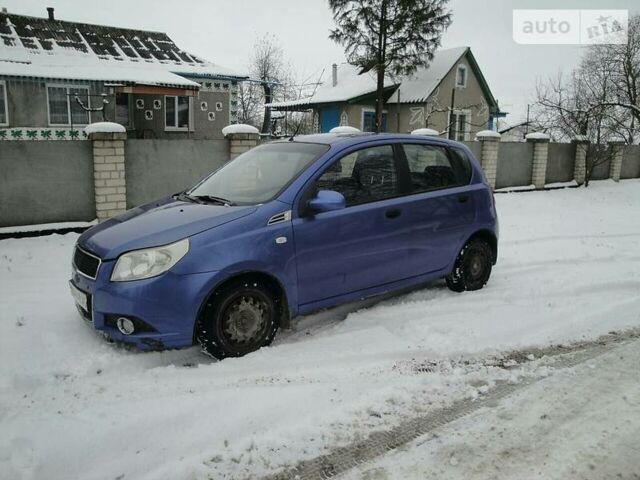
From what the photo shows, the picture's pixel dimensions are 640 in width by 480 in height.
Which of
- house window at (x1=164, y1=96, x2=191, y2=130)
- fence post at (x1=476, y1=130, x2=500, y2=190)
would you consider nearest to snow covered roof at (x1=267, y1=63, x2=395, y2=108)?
house window at (x1=164, y1=96, x2=191, y2=130)

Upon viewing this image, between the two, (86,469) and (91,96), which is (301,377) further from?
(91,96)

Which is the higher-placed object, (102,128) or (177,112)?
(177,112)

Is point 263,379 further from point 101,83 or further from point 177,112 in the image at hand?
point 177,112

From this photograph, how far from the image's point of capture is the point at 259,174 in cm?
468

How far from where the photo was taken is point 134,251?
3.72 metres

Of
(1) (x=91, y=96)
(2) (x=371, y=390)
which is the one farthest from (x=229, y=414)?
(1) (x=91, y=96)

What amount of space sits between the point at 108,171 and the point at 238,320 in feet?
20.7

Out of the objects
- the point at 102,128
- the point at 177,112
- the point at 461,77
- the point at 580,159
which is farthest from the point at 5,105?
the point at 461,77

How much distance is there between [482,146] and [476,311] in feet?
40.2

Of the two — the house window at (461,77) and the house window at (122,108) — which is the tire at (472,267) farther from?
the house window at (461,77)

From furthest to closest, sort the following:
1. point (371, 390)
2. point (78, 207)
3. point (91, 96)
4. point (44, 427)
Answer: point (91, 96) → point (78, 207) → point (371, 390) → point (44, 427)

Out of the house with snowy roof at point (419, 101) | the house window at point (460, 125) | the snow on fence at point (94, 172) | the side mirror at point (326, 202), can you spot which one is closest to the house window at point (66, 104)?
the snow on fence at point (94, 172)

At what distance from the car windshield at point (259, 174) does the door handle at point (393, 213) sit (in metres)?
0.82

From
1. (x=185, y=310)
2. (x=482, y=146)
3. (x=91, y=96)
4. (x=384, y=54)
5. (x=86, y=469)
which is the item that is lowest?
(x=86, y=469)
